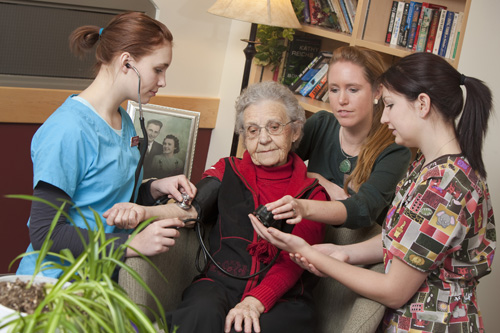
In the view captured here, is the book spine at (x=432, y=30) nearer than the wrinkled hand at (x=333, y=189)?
No

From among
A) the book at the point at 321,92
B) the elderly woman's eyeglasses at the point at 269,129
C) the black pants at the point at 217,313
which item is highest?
the book at the point at 321,92

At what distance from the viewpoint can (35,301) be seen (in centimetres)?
100

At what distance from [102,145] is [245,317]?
64 centimetres

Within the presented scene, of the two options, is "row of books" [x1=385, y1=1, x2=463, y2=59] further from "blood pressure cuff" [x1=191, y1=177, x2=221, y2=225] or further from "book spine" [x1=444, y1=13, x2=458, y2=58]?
"blood pressure cuff" [x1=191, y1=177, x2=221, y2=225]

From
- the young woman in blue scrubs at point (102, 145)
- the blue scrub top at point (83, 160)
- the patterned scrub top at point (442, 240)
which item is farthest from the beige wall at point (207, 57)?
the patterned scrub top at point (442, 240)

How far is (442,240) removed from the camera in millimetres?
1519

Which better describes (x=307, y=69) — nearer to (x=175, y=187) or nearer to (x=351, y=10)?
(x=351, y=10)

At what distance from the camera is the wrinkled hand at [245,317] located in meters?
1.64

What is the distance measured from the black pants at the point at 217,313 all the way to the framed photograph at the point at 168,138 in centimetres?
147

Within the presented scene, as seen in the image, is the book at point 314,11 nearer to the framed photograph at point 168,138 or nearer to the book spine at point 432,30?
the book spine at point 432,30

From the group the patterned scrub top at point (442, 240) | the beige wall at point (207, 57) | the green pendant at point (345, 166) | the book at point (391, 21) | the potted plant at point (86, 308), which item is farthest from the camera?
the beige wall at point (207, 57)

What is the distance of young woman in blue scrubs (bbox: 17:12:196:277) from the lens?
1597 mm

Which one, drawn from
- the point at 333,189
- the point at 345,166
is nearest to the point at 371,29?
the point at 345,166

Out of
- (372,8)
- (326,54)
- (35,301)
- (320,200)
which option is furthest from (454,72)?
(326,54)
